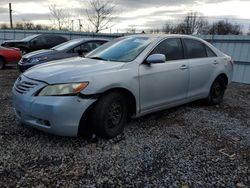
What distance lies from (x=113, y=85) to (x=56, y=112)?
0.87 metres

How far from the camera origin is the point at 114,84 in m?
4.18

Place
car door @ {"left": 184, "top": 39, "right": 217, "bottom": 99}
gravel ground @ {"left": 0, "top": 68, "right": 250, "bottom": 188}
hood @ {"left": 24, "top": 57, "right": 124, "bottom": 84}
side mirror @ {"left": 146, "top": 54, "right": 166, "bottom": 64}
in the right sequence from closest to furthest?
gravel ground @ {"left": 0, "top": 68, "right": 250, "bottom": 188}, hood @ {"left": 24, "top": 57, "right": 124, "bottom": 84}, side mirror @ {"left": 146, "top": 54, "right": 166, "bottom": 64}, car door @ {"left": 184, "top": 39, "right": 217, "bottom": 99}

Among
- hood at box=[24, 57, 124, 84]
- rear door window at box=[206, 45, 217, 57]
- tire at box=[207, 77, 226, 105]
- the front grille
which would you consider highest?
rear door window at box=[206, 45, 217, 57]

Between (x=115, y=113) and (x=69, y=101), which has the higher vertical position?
(x=69, y=101)

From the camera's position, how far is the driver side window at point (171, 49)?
5114 millimetres

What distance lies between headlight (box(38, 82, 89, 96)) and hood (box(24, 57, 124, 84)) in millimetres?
63

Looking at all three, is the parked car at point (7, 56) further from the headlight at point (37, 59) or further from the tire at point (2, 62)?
the headlight at point (37, 59)

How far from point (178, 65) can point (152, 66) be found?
0.72 metres

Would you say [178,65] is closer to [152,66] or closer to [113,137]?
[152,66]

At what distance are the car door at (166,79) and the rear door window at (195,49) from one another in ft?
0.77

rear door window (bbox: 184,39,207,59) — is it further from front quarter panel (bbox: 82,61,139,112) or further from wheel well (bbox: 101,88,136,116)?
wheel well (bbox: 101,88,136,116)

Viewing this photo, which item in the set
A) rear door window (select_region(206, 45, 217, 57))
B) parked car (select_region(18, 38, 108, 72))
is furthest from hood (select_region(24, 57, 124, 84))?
parked car (select_region(18, 38, 108, 72))

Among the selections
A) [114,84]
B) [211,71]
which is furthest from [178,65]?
[114,84]

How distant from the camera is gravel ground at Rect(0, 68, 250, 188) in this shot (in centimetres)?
331
